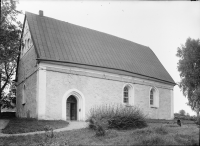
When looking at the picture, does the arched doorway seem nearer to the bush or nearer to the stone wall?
the stone wall

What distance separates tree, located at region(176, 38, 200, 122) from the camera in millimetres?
29703

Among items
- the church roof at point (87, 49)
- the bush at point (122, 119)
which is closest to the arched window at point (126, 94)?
the church roof at point (87, 49)

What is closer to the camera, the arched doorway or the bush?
the bush

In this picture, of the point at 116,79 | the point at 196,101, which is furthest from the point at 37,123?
the point at 196,101

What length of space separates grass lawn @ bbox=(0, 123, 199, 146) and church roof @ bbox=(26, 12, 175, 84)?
26.6 feet

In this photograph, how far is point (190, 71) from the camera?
29812mm

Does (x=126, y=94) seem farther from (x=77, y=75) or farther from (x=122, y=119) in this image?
(x=122, y=119)

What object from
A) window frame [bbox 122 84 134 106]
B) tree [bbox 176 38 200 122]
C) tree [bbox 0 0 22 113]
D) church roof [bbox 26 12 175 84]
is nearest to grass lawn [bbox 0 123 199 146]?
tree [bbox 0 0 22 113]

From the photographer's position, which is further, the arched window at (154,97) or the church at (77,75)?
the arched window at (154,97)

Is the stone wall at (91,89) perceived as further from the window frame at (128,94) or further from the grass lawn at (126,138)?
the grass lawn at (126,138)

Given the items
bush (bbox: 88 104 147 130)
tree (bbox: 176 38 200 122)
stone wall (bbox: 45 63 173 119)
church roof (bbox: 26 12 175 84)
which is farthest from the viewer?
tree (bbox: 176 38 200 122)

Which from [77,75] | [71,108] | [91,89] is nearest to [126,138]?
[77,75]

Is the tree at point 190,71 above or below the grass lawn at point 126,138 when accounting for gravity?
above

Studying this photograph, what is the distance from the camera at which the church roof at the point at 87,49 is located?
64.1 feet
